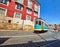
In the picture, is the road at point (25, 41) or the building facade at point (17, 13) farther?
the building facade at point (17, 13)

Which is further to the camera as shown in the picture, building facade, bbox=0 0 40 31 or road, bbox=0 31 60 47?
building facade, bbox=0 0 40 31

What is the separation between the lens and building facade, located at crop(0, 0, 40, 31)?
81.7ft

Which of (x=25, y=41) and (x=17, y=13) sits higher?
(x=17, y=13)

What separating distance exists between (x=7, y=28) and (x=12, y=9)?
8.61 m

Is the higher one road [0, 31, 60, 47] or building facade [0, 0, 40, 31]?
building facade [0, 0, 40, 31]

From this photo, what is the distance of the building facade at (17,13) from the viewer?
24.9 m

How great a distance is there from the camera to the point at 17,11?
31344mm

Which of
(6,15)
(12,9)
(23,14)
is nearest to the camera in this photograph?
(6,15)

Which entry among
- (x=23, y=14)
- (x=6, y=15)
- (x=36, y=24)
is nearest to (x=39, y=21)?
(x=36, y=24)

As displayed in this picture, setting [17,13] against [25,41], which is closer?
[25,41]

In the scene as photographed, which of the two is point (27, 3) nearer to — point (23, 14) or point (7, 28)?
point (23, 14)

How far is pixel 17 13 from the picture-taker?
31.3 metres

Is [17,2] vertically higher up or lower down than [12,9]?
higher up

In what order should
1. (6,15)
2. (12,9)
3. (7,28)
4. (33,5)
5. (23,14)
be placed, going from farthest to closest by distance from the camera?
(33,5) → (23,14) → (12,9) → (6,15) → (7,28)
